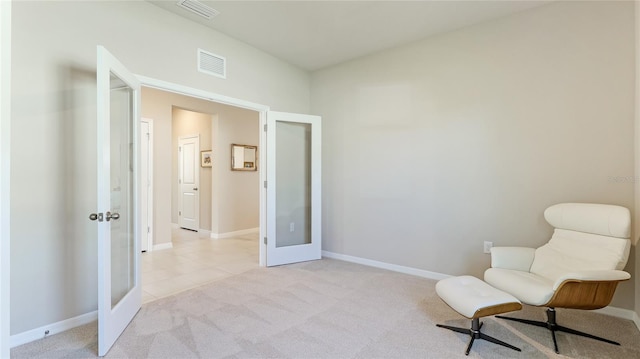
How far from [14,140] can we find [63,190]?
0.45m

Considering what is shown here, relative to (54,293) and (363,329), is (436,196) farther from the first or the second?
(54,293)

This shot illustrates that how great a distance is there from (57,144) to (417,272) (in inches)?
148

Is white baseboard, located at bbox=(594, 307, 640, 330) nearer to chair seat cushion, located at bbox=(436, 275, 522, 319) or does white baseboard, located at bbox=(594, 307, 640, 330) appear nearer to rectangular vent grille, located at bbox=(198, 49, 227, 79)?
chair seat cushion, located at bbox=(436, 275, 522, 319)

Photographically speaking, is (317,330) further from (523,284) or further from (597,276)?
(597,276)

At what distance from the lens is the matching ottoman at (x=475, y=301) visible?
1.90 metres

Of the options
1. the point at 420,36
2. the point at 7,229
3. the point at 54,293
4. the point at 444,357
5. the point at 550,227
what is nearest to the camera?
the point at 7,229

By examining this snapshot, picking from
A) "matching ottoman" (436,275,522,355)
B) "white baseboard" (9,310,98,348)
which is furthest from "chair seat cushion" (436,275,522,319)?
"white baseboard" (9,310,98,348)

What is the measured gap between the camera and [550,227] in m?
2.83

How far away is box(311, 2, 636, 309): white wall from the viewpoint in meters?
2.60

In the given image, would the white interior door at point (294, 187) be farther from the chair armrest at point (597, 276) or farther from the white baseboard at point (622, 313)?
the white baseboard at point (622, 313)

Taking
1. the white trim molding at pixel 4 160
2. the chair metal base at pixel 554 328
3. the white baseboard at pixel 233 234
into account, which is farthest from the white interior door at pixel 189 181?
the chair metal base at pixel 554 328

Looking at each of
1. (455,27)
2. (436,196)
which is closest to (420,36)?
(455,27)

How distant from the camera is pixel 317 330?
2.28 m

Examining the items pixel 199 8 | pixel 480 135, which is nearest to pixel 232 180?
pixel 199 8
